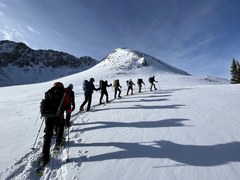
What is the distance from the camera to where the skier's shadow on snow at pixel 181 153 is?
4.82 meters

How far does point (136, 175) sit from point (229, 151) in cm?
298

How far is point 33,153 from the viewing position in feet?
19.0

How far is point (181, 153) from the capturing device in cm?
523

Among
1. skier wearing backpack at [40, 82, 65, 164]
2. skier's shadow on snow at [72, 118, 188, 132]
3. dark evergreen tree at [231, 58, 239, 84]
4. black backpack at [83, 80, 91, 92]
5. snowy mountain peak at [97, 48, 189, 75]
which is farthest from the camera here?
snowy mountain peak at [97, 48, 189, 75]

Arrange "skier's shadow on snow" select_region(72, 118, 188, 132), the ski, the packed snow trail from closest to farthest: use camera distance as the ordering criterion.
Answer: the packed snow trail < the ski < "skier's shadow on snow" select_region(72, 118, 188, 132)

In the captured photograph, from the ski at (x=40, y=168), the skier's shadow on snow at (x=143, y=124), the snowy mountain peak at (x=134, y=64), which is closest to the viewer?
the ski at (x=40, y=168)

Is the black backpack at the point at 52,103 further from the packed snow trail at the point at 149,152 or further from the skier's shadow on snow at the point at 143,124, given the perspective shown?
the skier's shadow on snow at the point at 143,124

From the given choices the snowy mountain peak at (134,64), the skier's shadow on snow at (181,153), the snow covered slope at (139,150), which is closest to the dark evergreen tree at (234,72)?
the snowy mountain peak at (134,64)

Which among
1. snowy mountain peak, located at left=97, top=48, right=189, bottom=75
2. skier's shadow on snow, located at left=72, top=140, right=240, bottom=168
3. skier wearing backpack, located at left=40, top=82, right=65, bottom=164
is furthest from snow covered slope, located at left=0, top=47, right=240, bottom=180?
snowy mountain peak, located at left=97, top=48, right=189, bottom=75

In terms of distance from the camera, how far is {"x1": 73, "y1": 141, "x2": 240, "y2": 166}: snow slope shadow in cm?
482

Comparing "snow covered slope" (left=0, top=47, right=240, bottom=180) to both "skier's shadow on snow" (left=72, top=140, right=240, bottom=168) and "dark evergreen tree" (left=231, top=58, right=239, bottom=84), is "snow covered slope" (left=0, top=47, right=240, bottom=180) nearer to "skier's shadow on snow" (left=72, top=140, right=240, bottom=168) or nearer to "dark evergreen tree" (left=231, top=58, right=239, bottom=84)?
"skier's shadow on snow" (left=72, top=140, right=240, bottom=168)

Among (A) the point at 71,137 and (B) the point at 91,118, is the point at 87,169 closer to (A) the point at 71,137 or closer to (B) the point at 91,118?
(A) the point at 71,137

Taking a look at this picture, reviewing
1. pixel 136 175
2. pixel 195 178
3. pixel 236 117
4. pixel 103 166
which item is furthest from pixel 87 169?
pixel 236 117

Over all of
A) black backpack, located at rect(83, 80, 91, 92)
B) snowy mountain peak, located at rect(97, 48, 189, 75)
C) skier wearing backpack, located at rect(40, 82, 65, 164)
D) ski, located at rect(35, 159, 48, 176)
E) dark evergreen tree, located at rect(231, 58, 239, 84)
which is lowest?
ski, located at rect(35, 159, 48, 176)
